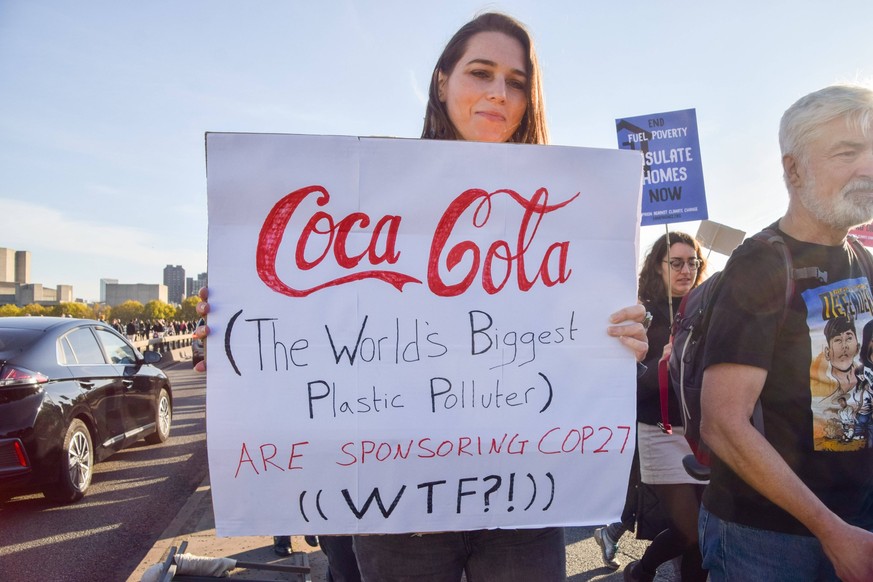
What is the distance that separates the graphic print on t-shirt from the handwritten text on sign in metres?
0.56

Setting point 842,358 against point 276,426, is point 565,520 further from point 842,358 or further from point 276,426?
point 842,358

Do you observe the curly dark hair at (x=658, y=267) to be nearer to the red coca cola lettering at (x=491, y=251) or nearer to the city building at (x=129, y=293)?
the red coca cola lettering at (x=491, y=251)

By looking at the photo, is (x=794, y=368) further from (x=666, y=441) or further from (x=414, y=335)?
(x=666, y=441)

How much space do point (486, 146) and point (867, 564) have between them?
1.50 meters

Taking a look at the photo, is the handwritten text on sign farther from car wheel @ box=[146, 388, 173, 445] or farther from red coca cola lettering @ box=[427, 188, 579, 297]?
car wheel @ box=[146, 388, 173, 445]

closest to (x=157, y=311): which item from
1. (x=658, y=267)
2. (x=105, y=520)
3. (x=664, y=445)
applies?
(x=105, y=520)

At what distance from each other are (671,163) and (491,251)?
3.53 meters

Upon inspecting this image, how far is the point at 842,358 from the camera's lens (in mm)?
1861

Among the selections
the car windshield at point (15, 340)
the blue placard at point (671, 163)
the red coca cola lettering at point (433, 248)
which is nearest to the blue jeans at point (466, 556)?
the red coca cola lettering at point (433, 248)

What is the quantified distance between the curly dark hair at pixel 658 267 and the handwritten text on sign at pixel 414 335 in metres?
2.55

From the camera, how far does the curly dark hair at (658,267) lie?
4215mm

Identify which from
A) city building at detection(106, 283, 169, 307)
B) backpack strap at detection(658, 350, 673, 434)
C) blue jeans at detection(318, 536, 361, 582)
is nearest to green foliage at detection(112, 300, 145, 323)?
city building at detection(106, 283, 169, 307)

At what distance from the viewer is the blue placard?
15.6 ft

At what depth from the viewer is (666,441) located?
138 inches
